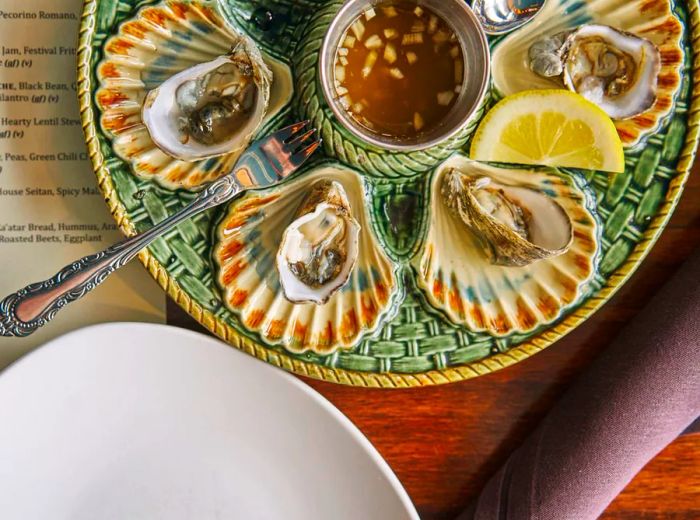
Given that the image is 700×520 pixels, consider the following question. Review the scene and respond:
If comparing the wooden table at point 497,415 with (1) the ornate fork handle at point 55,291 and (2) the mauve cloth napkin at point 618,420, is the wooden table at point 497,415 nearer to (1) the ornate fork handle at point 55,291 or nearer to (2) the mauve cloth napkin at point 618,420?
(2) the mauve cloth napkin at point 618,420

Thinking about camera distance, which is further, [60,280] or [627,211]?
[627,211]

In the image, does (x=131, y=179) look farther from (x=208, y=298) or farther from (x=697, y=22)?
(x=697, y=22)

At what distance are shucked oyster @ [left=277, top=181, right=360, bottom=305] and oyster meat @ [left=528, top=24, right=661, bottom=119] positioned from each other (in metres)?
0.34

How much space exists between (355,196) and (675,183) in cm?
44

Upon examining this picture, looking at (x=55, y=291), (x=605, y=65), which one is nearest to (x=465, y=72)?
(x=605, y=65)

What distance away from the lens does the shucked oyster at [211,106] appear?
0.87 metres

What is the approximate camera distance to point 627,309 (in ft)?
3.33

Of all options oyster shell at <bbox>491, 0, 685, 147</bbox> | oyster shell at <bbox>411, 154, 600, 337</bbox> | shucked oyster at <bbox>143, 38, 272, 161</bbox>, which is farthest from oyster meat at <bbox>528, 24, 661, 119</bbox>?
shucked oyster at <bbox>143, 38, 272, 161</bbox>

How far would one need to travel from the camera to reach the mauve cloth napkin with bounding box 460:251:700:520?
0.94 metres

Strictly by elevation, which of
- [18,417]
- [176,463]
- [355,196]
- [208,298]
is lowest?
[176,463]

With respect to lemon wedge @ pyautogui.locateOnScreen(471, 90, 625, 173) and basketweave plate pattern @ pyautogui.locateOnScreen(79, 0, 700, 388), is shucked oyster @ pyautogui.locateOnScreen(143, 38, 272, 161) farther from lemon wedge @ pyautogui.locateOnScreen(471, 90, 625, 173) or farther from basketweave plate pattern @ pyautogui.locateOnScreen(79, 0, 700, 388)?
lemon wedge @ pyautogui.locateOnScreen(471, 90, 625, 173)

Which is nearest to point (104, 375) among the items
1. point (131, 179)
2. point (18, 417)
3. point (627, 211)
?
point (18, 417)

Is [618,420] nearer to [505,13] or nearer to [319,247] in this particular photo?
[319,247]

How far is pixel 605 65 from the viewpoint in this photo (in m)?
0.95
